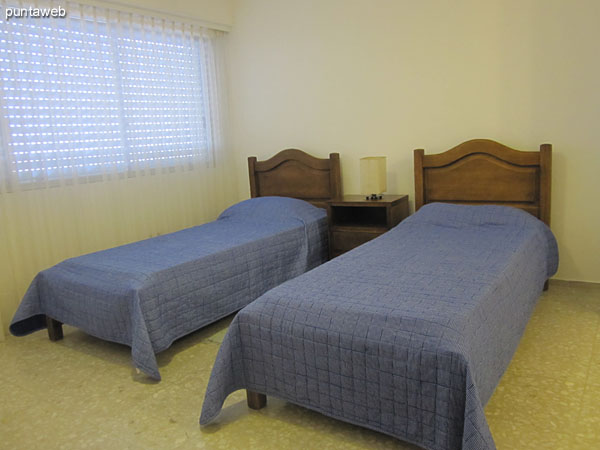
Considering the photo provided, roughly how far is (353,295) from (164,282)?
1072 millimetres

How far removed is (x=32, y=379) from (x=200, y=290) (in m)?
0.90

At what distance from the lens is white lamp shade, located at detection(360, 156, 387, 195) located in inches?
138

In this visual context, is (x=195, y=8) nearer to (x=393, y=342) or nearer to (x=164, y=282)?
(x=164, y=282)

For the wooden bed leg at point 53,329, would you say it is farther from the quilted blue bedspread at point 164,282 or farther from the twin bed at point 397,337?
the twin bed at point 397,337

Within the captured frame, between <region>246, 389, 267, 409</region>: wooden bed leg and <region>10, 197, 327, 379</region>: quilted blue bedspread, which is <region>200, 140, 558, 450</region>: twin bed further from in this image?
<region>10, 197, 327, 379</region>: quilted blue bedspread

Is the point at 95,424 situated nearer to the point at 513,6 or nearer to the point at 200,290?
the point at 200,290


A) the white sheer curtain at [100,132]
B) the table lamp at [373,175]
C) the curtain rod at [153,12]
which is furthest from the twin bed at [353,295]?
the curtain rod at [153,12]

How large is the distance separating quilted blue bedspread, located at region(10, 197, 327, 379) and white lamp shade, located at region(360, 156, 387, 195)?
53 cm

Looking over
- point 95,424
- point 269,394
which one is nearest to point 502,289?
point 269,394

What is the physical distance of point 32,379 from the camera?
2.48m

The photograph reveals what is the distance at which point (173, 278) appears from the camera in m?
2.63

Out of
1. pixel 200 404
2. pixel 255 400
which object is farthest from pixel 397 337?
pixel 200 404

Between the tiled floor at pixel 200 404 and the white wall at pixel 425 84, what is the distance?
99cm

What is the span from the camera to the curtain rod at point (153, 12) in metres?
3.34
